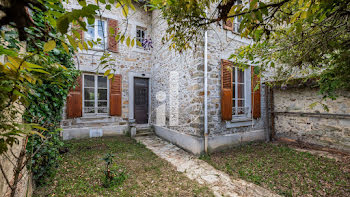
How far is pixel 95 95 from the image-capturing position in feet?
18.5

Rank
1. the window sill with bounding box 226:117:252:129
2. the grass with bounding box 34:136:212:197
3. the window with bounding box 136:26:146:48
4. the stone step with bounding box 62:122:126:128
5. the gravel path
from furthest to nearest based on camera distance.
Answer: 1. the window with bounding box 136:26:146:48
2. the stone step with bounding box 62:122:126:128
3. the window sill with bounding box 226:117:252:129
4. the gravel path
5. the grass with bounding box 34:136:212:197

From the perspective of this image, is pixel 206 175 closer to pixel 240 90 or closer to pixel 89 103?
pixel 240 90

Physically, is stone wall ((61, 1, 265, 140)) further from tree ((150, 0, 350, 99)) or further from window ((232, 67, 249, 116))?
tree ((150, 0, 350, 99))

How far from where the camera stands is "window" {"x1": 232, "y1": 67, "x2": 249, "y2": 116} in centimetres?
486

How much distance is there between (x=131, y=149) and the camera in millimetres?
4523

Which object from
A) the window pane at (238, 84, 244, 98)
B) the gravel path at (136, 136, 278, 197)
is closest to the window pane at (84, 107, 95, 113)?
the gravel path at (136, 136, 278, 197)

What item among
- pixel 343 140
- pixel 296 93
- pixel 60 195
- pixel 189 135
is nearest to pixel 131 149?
pixel 189 135

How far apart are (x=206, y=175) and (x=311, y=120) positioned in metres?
4.38

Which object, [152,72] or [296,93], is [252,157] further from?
[152,72]

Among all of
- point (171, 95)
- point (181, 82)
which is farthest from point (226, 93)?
point (171, 95)

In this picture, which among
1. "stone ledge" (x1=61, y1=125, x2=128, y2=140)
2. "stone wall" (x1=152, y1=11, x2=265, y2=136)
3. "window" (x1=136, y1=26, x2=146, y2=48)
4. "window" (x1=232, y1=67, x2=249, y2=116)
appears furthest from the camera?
"window" (x1=136, y1=26, x2=146, y2=48)

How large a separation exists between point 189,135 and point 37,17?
401 centimetres

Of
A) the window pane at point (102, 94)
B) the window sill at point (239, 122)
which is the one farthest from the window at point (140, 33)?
the window sill at point (239, 122)

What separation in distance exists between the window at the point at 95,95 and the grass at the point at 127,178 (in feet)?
5.40
